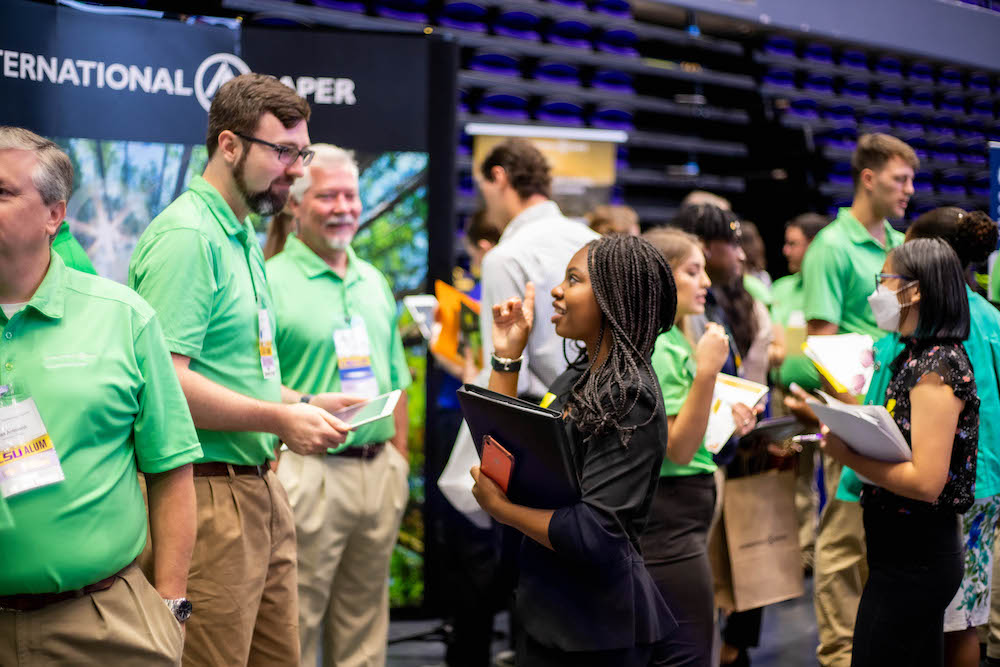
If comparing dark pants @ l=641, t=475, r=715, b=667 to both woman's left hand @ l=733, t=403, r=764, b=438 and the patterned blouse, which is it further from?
the patterned blouse

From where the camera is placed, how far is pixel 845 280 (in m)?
3.88

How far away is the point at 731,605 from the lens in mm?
3172

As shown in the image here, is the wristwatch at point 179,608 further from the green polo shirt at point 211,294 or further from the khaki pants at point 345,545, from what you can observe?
the khaki pants at point 345,545

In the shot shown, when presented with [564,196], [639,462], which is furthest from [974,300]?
[564,196]

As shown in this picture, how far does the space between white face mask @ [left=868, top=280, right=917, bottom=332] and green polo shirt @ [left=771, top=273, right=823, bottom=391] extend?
0.49m

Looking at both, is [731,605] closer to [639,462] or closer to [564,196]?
[639,462]

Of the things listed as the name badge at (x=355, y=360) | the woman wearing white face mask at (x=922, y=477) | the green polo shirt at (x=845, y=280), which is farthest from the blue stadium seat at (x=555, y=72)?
the woman wearing white face mask at (x=922, y=477)

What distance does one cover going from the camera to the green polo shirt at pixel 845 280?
3859 millimetres

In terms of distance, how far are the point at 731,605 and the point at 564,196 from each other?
377 centimetres

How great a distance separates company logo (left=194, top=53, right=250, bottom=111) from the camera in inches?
131

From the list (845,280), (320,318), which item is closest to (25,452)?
(320,318)

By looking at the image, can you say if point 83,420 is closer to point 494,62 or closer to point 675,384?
point 675,384

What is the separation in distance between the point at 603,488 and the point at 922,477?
1034 mm

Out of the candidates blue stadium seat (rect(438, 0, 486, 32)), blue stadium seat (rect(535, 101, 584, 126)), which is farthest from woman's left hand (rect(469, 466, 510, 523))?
blue stadium seat (rect(535, 101, 584, 126))
